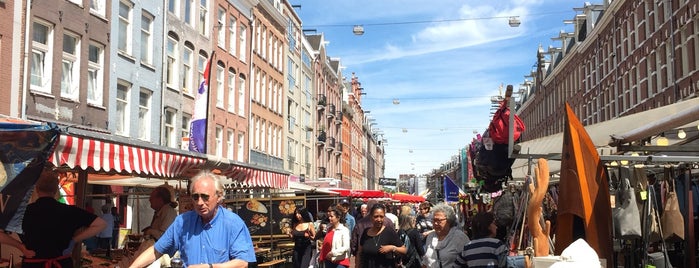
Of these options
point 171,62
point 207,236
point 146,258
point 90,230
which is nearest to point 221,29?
point 171,62

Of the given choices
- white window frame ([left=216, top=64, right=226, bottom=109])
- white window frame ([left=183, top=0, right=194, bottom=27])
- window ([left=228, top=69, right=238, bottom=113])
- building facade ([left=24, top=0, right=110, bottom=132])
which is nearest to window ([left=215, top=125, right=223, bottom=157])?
white window frame ([left=216, top=64, right=226, bottom=109])

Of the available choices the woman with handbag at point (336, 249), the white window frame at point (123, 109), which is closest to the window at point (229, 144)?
the white window frame at point (123, 109)

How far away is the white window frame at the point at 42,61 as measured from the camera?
19234mm

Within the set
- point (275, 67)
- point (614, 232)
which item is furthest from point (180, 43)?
point (614, 232)

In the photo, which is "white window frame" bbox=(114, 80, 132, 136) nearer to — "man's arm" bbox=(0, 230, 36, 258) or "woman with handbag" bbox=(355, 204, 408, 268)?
"woman with handbag" bbox=(355, 204, 408, 268)

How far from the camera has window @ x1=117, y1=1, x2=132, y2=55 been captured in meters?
23.9

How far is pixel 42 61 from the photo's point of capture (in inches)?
773

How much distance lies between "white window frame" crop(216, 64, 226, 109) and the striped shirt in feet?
90.4

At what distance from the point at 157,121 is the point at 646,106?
2480 centimetres

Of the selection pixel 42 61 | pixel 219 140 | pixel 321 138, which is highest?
pixel 321 138

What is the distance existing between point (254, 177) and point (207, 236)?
7724 mm

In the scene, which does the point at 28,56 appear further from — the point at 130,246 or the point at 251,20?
the point at 251,20

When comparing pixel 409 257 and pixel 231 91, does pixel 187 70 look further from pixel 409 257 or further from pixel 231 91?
pixel 409 257

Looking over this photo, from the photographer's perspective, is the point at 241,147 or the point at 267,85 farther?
the point at 267,85
